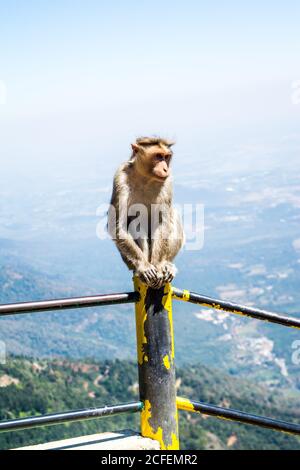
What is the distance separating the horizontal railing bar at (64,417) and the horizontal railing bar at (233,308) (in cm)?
77

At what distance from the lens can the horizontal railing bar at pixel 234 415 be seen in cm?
434

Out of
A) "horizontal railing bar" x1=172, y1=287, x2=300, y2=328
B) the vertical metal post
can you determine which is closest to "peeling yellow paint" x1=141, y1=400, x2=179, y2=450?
the vertical metal post

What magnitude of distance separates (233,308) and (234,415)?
697 mm

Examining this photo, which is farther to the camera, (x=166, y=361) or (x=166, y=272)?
(x=166, y=272)

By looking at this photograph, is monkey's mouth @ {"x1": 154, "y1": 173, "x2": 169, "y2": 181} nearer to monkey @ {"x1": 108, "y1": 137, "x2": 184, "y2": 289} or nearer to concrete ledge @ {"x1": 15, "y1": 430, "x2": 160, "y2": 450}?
→ monkey @ {"x1": 108, "y1": 137, "x2": 184, "y2": 289}

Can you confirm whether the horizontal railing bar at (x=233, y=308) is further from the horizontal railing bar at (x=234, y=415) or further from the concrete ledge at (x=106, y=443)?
the concrete ledge at (x=106, y=443)

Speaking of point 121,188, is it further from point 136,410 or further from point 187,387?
point 187,387

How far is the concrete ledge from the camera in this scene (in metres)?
4.26

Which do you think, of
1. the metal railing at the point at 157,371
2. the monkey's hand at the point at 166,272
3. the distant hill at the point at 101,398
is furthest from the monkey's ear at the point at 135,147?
the distant hill at the point at 101,398

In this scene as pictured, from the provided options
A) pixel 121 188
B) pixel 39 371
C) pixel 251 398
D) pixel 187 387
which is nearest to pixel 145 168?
pixel 121 188

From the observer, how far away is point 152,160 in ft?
25.8

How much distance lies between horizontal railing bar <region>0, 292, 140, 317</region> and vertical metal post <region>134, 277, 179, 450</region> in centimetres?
20

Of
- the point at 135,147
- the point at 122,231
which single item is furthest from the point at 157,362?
the point at 135,147

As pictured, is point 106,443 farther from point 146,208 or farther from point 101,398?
point 101,398
